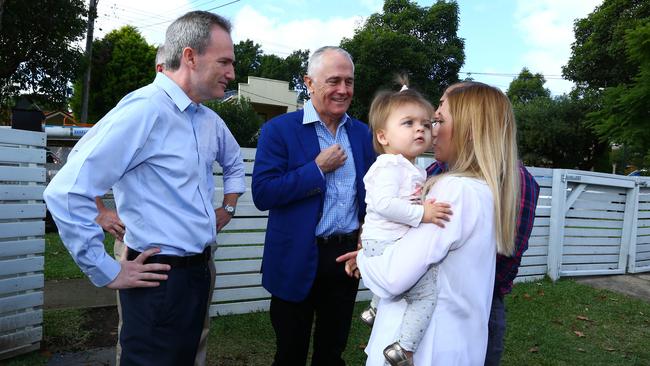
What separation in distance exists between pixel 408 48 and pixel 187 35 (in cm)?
4221

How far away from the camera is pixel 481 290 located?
182cm

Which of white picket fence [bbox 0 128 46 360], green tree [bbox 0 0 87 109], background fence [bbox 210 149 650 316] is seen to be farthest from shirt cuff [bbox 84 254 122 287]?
green tree [bbox 0 0 87 109]

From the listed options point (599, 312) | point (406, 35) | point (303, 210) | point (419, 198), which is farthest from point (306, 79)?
point (406, 35)

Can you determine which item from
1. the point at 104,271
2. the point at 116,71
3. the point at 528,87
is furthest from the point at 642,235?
the point at 528,87

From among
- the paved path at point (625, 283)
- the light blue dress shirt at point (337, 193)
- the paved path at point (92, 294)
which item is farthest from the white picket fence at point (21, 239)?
the paved path at point (625, 283)

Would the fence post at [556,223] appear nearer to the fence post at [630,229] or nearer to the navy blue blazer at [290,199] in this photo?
the fence post at [630,229]

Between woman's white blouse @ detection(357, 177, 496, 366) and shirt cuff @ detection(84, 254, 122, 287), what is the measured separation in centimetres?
98

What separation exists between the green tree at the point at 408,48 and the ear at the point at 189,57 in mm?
37840

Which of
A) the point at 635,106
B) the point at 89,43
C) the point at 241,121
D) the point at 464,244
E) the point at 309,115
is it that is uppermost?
the point at 89,43

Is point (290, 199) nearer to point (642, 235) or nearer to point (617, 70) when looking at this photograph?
point (642, 235)

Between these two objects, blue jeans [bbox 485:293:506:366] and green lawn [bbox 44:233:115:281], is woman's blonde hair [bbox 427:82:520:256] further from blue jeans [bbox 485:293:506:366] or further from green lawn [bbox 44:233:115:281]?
green lawn [bbox 44:233:115:281]

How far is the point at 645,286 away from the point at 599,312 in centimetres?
217

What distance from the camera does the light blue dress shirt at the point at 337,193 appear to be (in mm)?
2908

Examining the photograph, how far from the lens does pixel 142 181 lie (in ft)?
6.63
